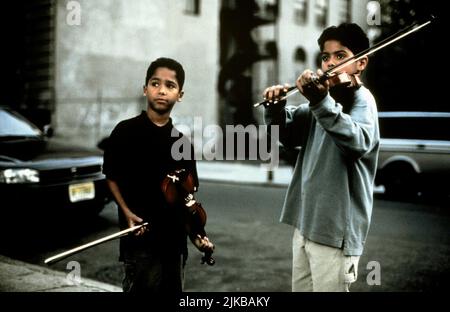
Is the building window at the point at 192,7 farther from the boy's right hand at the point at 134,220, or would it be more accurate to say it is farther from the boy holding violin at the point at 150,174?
the boy's right hand at the point at 134,220

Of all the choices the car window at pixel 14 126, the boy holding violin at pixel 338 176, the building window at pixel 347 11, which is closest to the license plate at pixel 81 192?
the car window at pixel 14 126

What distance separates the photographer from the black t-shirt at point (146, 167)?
2123mm

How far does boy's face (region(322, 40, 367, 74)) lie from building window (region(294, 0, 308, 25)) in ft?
52.0

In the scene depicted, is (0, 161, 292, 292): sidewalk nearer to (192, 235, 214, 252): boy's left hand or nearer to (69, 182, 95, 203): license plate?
Answer: (69, 182, 95, 203): license plate

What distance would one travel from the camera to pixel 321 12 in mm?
16531

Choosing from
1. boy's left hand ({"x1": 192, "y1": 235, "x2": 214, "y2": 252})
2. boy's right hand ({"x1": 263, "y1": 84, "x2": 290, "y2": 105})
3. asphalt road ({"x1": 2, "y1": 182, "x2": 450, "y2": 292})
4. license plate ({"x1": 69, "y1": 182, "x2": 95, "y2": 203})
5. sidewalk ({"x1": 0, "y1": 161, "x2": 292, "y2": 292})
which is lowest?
asphalt road ({"x1": 2, "y1": 182, "x2": 450, "y2": 292})

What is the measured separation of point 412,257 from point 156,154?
429 centimetres

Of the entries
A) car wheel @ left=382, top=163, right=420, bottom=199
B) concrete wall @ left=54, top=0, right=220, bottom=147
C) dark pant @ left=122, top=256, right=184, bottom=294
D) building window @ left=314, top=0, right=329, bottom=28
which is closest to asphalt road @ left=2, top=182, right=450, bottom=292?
car wheel @ left=382, top=163, right=420, bottom=199

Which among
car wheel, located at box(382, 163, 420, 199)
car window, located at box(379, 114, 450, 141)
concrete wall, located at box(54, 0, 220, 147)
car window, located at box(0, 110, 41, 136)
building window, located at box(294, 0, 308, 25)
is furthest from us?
building window, located at box(294, 0, 308, 25)

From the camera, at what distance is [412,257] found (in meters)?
5.53

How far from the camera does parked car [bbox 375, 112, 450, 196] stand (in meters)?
9.38

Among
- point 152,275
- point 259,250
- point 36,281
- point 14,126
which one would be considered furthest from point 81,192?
point 152,275

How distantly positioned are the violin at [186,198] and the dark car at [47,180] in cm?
318
